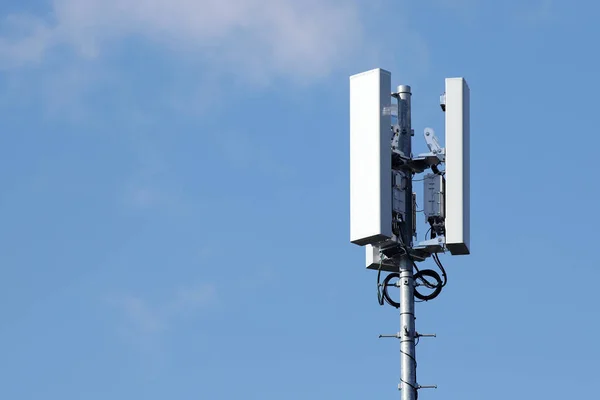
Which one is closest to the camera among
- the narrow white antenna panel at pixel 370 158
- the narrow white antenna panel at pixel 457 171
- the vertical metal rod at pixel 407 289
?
the vertical metal rod at pixel 407 289

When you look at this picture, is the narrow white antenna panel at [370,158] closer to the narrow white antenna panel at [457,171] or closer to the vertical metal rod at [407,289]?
the vertical metal rod at [407,289]

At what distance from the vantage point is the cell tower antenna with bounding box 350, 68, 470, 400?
29.2m

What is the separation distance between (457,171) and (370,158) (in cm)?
170

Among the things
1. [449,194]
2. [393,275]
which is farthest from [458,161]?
[393,275]

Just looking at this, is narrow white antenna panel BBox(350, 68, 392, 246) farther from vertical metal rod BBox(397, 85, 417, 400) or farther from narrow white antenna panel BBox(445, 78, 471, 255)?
narrow white antenna panel BBox(445, 78, 471, 255)

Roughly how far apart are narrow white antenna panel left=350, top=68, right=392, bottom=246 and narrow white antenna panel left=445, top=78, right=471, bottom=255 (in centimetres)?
114

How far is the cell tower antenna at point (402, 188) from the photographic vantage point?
29.2 meters

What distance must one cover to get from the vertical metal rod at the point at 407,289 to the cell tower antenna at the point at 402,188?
0.02 meters

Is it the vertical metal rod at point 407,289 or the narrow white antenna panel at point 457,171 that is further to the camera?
the narrow white antenna panel at point 457,171

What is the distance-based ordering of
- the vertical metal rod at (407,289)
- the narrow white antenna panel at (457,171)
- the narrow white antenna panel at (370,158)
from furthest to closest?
the narrow white antenna panel at (457,171) → the narrow white antenna panel at (370,158) → the vertical metal rod at (407,289)

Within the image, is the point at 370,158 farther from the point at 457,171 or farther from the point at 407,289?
the point at 407,289

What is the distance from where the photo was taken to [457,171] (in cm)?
2980

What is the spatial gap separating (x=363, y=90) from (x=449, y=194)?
253 centimetres

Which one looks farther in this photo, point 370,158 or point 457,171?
point 457,171
